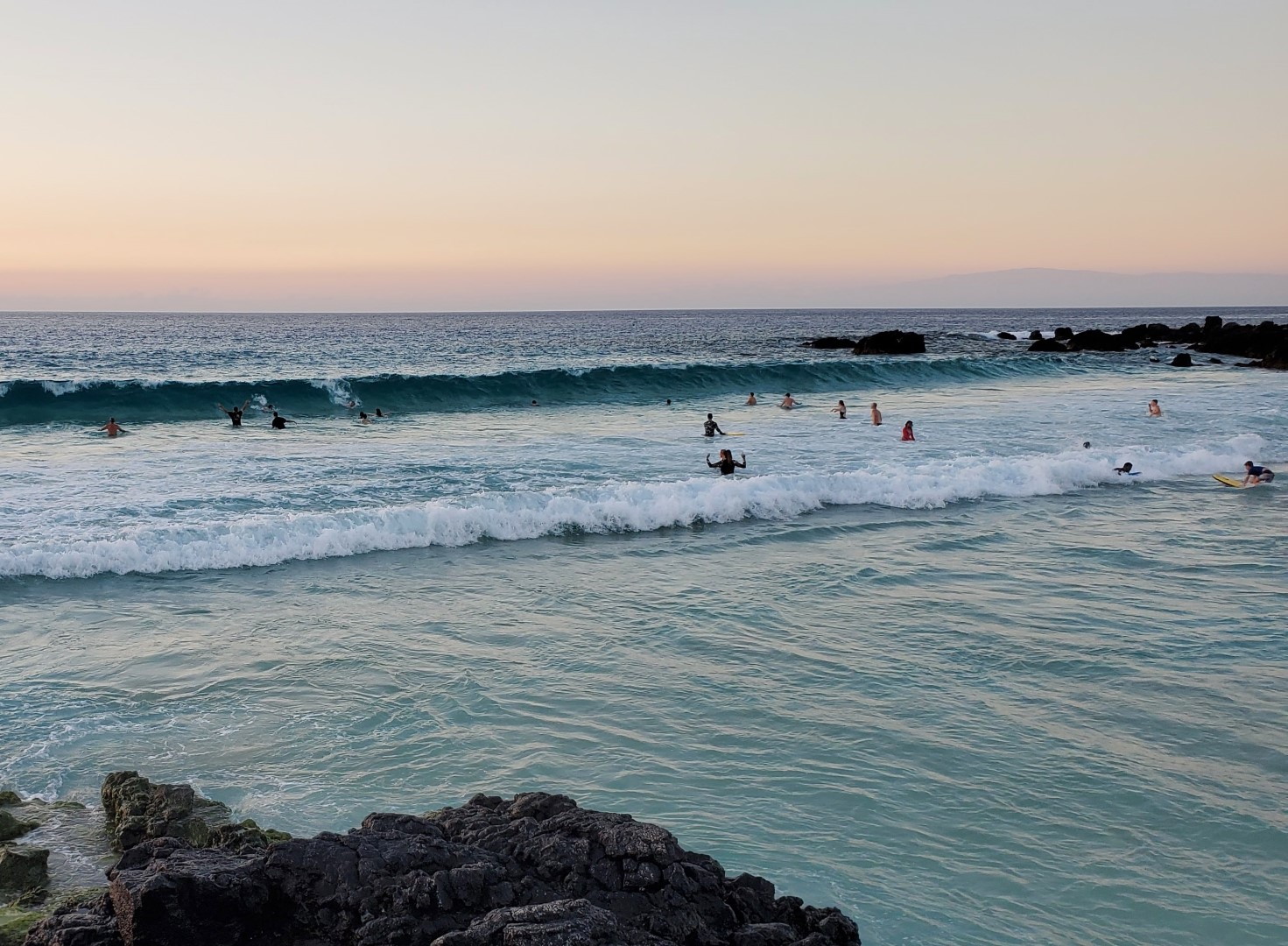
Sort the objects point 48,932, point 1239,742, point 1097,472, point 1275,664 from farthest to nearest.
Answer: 1. point 1097,472
2. point 1275,664
3. point 1239,742
4. point 48,932

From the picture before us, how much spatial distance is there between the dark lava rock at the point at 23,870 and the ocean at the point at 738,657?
0.48ft

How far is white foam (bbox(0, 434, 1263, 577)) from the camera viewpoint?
42.0 ft

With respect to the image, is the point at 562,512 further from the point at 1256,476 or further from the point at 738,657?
the point at 1256,476

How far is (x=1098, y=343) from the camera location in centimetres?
6938

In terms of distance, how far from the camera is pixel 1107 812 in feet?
19.7

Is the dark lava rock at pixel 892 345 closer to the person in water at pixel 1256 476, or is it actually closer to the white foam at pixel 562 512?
the white foam at pixel 562 512

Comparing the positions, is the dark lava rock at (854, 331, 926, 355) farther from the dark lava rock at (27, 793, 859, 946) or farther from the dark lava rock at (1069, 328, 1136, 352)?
the dark lava rock at (27, 793, 859, 946)

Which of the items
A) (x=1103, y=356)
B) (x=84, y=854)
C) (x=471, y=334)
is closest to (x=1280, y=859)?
(x=84, y=854)

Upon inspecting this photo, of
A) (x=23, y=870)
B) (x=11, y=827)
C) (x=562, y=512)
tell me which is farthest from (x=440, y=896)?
(x=562, y=512)

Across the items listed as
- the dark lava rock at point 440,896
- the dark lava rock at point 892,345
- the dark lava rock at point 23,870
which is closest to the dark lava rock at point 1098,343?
the dark lava rock at point 892,345

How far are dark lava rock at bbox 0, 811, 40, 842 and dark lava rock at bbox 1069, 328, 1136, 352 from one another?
236 feet

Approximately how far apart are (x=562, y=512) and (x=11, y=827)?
10.5 m

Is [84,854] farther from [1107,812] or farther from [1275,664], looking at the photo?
[1275,664]

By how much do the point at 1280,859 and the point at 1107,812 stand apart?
2.94ft
